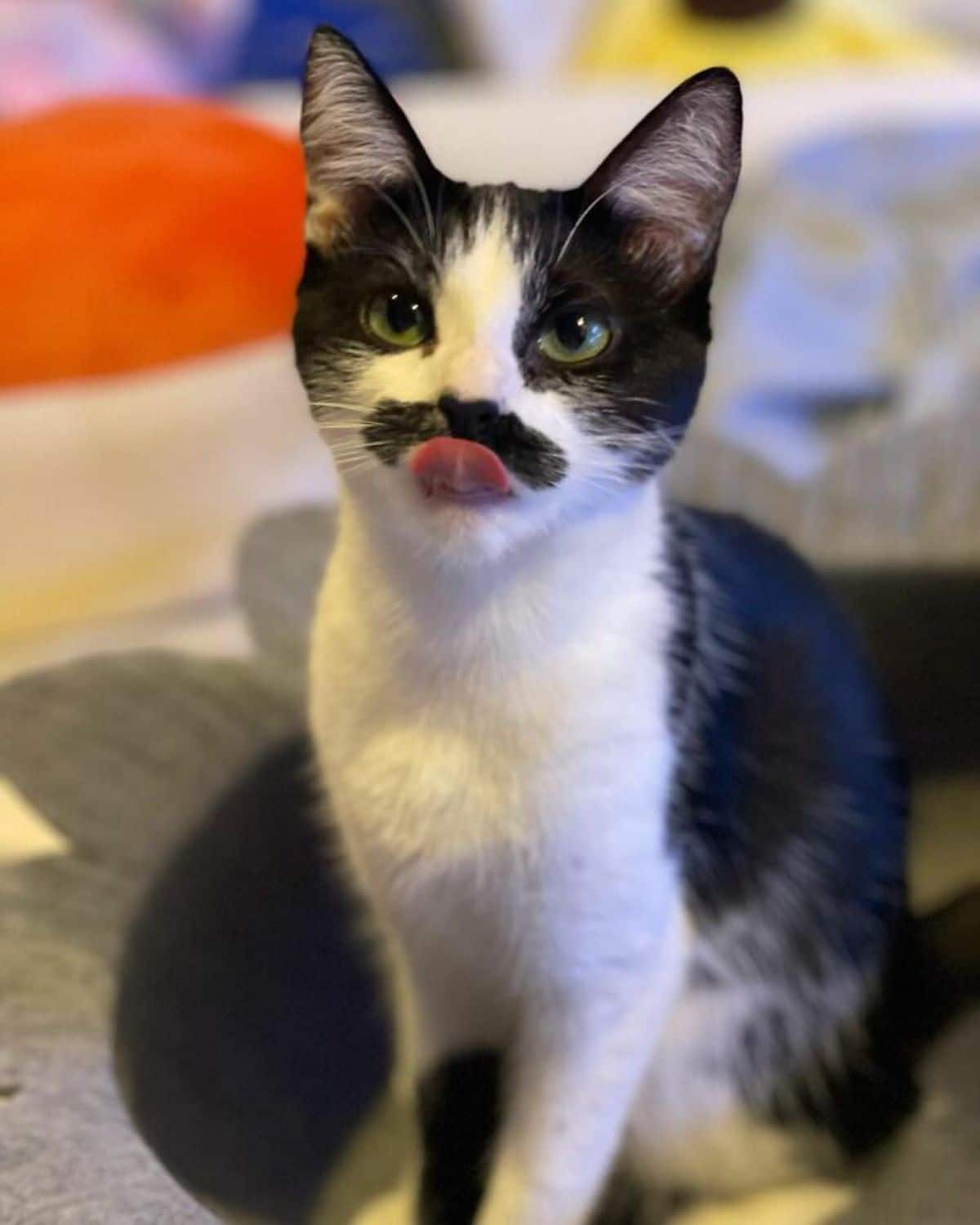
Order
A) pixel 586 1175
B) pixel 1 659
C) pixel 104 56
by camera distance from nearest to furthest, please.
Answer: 1. pixel 586 1175
2. pixel 1 659
3. pixel 104 56

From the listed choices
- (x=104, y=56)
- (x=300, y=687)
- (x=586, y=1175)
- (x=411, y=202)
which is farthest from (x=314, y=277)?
(x=104, y=56)

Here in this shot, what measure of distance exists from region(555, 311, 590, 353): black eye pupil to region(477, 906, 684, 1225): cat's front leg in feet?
0.90

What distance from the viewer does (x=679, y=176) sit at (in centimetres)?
58

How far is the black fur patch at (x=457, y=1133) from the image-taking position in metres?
0.76

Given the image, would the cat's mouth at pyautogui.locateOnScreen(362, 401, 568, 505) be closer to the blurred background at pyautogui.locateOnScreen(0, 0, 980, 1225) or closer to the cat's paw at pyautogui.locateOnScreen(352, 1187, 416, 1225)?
the blurred background at pyautogui.locateOnScreen(0, 0, 980, 1225)

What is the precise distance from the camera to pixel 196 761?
2.73 ft

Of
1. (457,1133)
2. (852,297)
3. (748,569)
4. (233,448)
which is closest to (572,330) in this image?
(748,569)

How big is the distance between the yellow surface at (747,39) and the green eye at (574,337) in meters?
1.57

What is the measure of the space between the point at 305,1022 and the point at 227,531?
440 mm

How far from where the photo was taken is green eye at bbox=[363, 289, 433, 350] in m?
0.58

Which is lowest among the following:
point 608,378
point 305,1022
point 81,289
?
point 305,1022

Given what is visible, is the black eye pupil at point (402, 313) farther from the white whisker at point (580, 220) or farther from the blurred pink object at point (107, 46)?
the blurred pink object at point (107, 46)

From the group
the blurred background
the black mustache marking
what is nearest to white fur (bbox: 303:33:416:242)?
the black mustache marking

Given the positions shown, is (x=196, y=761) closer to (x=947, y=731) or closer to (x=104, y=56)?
(x=947, y=731)
